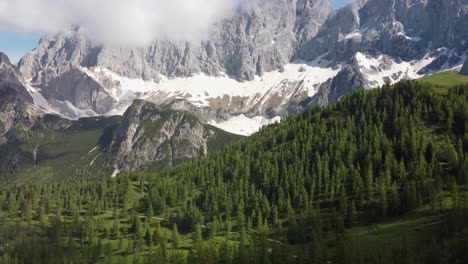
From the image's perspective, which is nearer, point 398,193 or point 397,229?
point 397,229

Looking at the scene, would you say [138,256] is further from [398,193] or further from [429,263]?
[429,263]

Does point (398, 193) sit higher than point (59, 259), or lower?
higher

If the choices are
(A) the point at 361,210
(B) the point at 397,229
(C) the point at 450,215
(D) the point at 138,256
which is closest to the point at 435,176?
(A) the point at 361,210

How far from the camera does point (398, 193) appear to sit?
181 meters

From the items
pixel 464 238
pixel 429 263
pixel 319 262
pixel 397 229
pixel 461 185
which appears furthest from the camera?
pixel 461 185

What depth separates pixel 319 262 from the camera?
5172 inches

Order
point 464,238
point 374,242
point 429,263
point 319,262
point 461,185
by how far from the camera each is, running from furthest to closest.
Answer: point 461,185
point 374,242
point 319,262
point 464,238
point 429,263

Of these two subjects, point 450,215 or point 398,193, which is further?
point 398,193

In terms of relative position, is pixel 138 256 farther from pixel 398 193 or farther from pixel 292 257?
pixel 398 193

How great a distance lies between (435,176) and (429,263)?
81.1 meters

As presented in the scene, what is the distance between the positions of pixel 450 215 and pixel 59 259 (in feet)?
426

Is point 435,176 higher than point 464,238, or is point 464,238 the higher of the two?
point 435,176

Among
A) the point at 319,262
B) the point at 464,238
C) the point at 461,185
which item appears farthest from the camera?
the point at 461,185

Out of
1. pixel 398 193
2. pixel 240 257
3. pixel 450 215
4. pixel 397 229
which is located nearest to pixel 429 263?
pixel 450 215
